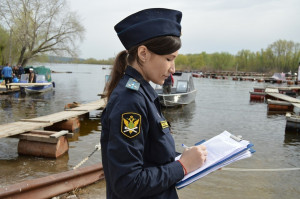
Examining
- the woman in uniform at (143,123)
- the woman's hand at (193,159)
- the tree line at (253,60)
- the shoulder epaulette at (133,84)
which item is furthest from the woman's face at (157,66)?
the tree line at (253,60)

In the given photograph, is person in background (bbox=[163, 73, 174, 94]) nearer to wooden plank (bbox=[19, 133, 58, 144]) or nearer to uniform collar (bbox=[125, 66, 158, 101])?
wooden plank (bbox=[19, 133, 58, 144])

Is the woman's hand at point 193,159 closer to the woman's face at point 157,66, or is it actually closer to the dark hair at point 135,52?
the woman's face at point 157,66

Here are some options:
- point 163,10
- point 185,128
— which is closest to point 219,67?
point 185,128

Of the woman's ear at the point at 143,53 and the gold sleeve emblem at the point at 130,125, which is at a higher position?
the woman's ear at the point at 143,53

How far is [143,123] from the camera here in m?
1.37

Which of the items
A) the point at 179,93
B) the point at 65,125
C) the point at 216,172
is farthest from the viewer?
the point at 179,93

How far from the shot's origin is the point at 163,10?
150 centimetres

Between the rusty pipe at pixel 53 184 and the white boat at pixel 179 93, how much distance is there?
11.2 metres

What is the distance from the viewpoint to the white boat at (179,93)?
16.1 meters

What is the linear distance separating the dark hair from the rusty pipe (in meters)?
2.66

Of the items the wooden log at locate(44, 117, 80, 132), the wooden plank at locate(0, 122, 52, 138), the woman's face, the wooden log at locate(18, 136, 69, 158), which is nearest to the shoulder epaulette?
the woman's face

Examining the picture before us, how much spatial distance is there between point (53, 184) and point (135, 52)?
321 cm

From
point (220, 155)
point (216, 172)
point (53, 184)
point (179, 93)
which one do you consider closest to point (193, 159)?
point (220, 155)

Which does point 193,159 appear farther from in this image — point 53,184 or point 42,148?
point 42,148
